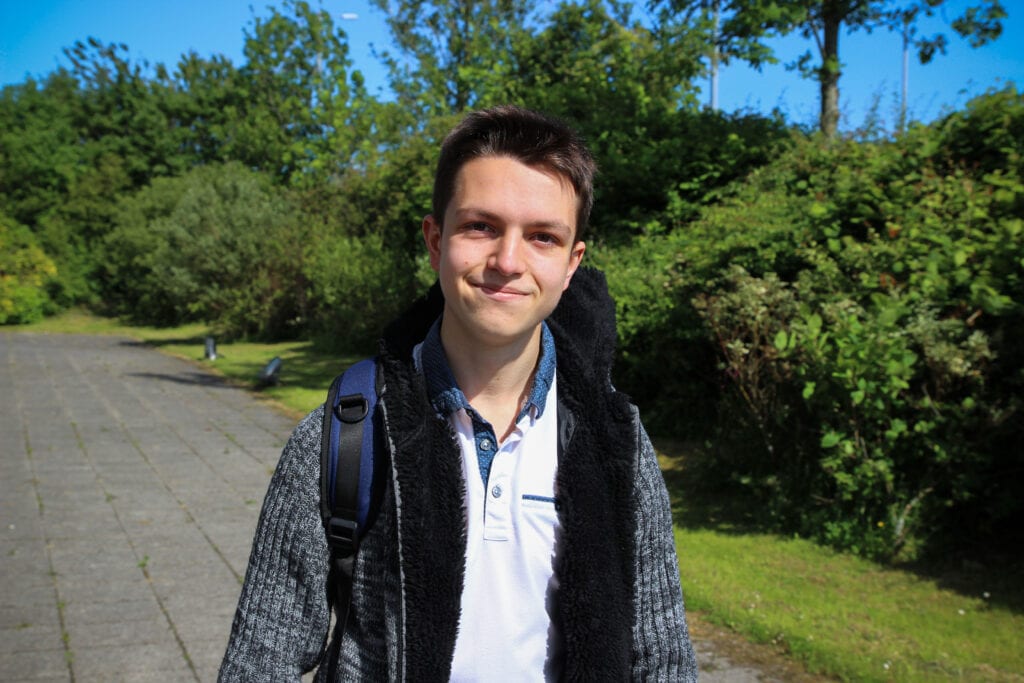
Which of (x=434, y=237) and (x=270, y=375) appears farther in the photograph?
(x=270, y=375)

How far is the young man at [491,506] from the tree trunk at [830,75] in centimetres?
1198

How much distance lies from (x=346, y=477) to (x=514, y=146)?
0.66 m

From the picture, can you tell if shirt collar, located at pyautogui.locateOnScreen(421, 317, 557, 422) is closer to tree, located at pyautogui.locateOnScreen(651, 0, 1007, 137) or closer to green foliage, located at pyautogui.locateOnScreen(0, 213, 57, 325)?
tree, located at pyautogui.locateOnScreen(651, 0, 1007, 137)

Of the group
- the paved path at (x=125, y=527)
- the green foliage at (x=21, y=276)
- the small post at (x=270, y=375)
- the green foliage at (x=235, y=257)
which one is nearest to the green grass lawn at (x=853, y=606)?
the paved path at (x=125, y=527)

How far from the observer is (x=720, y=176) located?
40.1ft

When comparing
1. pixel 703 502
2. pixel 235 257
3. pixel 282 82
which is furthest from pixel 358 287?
pixel 282 82

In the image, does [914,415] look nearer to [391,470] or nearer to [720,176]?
[391,470]

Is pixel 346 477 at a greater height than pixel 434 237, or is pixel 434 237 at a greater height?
pixel 434 237

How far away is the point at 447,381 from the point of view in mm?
1710

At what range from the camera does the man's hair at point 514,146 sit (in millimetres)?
1638

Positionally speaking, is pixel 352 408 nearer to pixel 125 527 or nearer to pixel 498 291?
pixel 498 291

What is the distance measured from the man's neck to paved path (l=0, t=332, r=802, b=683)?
9.74 feet

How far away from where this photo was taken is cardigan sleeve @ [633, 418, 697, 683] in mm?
1709

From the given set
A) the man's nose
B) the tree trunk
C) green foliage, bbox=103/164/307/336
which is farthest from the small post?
the man's nose
